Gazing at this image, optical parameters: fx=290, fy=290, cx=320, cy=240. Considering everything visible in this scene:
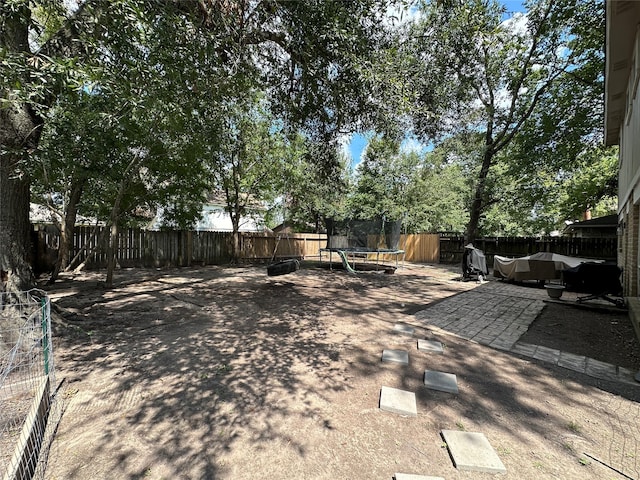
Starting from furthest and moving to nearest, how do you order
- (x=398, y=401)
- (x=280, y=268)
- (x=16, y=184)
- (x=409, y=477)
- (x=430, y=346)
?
(x=280, y=268)
(x=16, y=184)
(x=430, y=346)
(x=398, y=401)
(x=409, y=477)

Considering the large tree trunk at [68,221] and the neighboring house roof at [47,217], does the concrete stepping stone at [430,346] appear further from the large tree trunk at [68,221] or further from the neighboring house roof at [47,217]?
the neighboring house roof at [47,217]

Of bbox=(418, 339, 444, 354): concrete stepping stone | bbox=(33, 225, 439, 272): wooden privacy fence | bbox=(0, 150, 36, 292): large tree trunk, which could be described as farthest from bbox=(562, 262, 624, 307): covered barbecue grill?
bbox=(33, 225, 439, 272): wooden privacy fence

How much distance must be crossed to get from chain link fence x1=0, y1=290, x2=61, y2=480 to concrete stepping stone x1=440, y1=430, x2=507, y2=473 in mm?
2383

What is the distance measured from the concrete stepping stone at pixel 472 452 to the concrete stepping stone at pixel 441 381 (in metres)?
0.60

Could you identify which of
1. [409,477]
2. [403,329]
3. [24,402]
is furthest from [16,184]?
[403,329]

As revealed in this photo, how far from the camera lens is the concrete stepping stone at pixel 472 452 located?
5.65ft

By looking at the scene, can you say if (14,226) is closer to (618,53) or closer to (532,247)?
(618,53)

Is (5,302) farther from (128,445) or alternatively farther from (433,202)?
(433,202)

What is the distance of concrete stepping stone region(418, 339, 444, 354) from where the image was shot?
3.48 m

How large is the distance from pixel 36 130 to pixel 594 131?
15.8 m

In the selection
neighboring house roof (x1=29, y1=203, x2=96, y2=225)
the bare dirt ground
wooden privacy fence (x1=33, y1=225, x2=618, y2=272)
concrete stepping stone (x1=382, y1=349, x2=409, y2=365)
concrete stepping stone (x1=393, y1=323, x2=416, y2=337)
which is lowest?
the bare dirt ground

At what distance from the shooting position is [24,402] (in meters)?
2.30

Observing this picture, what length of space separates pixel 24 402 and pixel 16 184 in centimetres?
293

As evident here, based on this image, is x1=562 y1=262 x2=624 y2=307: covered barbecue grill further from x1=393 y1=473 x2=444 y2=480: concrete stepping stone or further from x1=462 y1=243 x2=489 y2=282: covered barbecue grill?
x1=393 y1=473 x2=444 y2=480: concrete stepping stone
